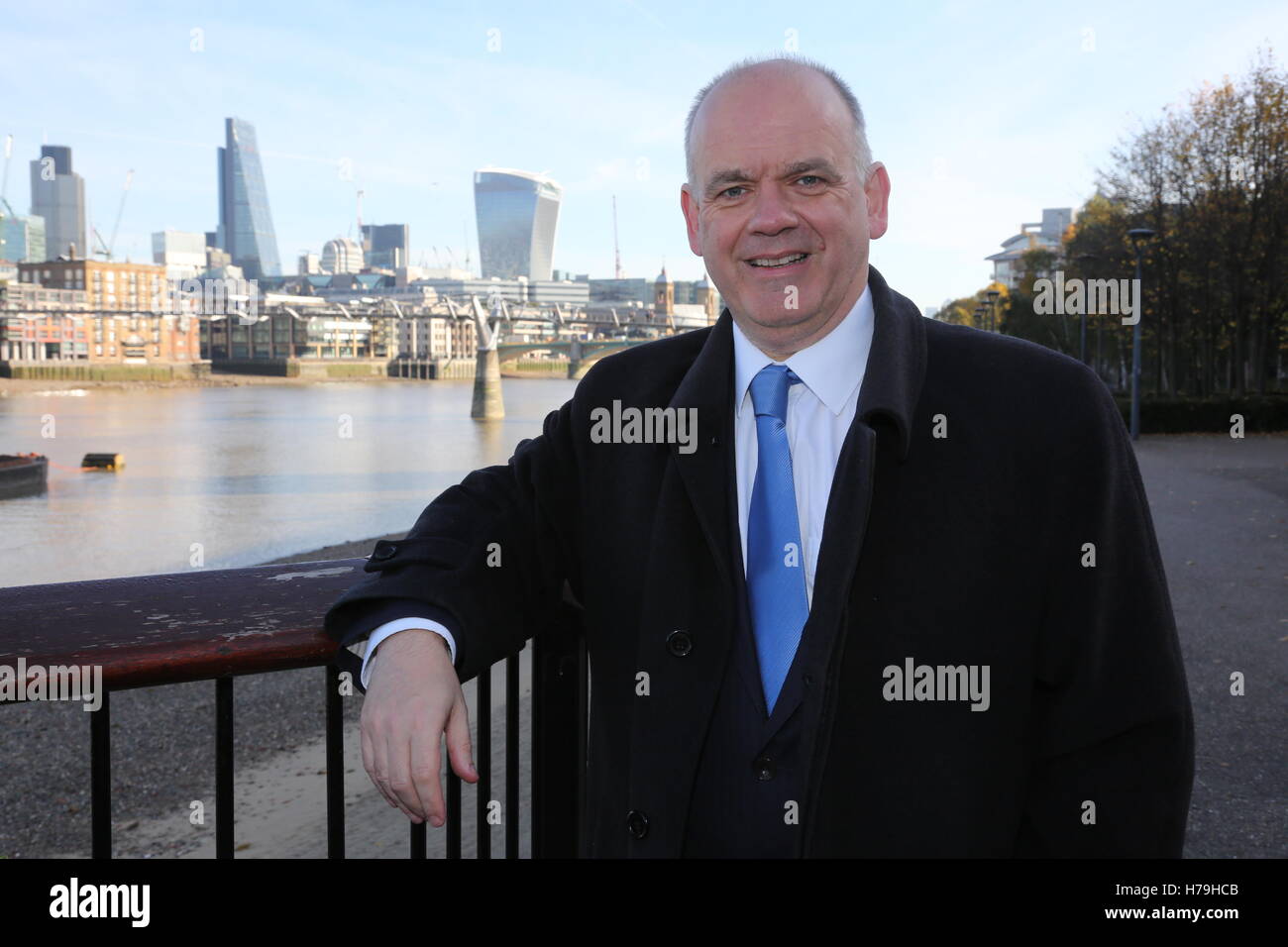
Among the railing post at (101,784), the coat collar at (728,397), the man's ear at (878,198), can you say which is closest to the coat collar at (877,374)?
the coat collar at (728,397)

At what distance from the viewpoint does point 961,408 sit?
69.8 inches

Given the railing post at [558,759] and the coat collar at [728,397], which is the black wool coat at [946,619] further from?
the railing post at [558,759]

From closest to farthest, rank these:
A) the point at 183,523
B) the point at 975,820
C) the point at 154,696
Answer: the point at 975,820, the point at 154,696, the point at 183,523

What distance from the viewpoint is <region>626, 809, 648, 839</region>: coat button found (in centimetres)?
172

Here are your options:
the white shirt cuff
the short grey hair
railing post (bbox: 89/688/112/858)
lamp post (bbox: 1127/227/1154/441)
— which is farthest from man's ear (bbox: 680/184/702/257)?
lamp post (bbox: 1127/227/1154/441)

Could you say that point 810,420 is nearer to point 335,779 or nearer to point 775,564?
point 775,564

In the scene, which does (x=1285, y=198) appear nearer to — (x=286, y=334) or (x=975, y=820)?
(x=975, y=820)

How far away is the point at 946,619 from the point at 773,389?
0.47m

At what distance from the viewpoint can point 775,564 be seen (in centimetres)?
177

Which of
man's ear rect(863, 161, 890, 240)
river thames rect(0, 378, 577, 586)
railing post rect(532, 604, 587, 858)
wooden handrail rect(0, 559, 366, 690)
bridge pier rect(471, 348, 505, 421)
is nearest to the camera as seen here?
wooden handrail rect(0, 559, 366, 690)

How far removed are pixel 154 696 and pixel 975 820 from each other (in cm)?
920

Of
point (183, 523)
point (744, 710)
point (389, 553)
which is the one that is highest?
point (389, 553)

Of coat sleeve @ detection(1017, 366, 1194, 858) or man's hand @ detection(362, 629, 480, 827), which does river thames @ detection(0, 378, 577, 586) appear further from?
coat sleeve @ detection(1017, 366, 1194, 858)

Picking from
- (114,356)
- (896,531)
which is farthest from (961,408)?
(114,356)
